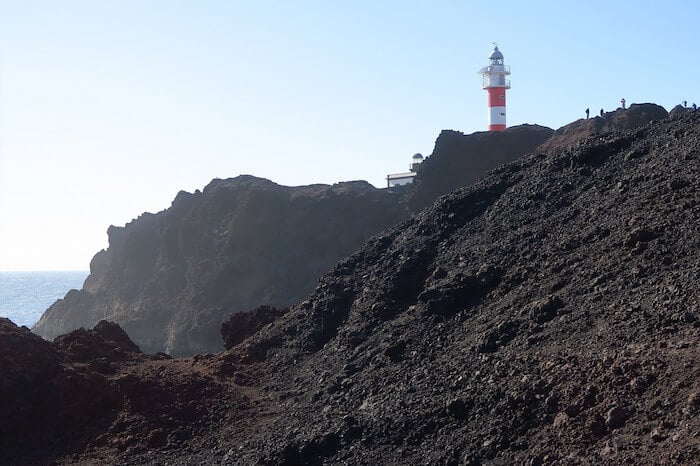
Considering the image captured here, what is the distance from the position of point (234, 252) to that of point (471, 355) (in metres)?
36.6

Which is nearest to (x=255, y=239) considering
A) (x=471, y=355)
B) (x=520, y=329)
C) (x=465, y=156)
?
(x=465, y=156)

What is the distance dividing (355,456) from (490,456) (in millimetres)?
2323

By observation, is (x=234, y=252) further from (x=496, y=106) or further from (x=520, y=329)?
(x=520, y=329)

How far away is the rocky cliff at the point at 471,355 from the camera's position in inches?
400

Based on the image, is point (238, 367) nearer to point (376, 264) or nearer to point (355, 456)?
point (376, 264)

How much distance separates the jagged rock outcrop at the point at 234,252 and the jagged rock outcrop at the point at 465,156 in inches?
82.4

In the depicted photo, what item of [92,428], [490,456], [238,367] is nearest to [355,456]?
[490,456]

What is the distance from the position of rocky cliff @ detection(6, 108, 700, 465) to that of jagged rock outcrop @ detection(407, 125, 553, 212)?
2042cm

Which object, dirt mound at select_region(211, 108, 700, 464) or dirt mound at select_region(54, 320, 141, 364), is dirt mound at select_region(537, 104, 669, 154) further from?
dirt mound at select_region(54, 320, 141, 364)

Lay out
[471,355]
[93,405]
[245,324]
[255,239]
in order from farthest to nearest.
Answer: [255,239] < [245,324] < [93,405] < [471,355]

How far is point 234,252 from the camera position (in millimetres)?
49188

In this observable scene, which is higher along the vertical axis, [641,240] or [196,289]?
[641,240]

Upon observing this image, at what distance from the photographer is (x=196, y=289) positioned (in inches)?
1949

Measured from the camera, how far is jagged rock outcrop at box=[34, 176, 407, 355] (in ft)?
151
